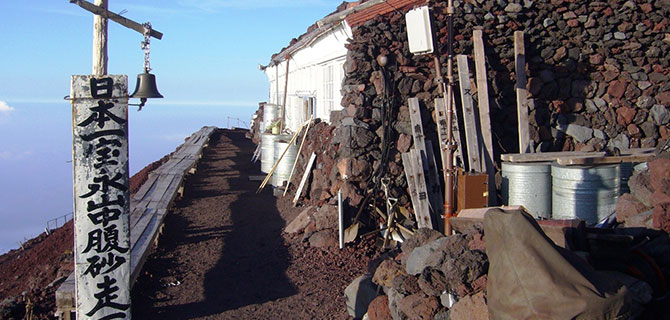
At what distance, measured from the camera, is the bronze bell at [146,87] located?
6169 millimetres

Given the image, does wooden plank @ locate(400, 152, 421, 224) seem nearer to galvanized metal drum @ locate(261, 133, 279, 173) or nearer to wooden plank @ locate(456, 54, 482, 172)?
wooden plank @ locate(456, 54, 482, 172)

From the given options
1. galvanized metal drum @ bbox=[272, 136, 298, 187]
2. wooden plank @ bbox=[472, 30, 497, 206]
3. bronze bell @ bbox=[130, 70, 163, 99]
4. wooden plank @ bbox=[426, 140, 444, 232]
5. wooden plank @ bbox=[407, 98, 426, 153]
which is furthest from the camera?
galvanized metal drum @ bbox=[272, 136, 298, 187]

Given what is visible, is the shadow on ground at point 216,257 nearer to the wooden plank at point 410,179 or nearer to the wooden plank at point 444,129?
the wooden plank at point 410,179

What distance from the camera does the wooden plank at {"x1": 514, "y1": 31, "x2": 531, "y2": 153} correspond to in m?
9.55

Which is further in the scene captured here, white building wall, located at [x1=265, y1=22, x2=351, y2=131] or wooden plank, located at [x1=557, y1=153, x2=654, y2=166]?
white building wall, located at [x1=265, y1=22, x2=351, y2=131]

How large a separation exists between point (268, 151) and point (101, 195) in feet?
26.0

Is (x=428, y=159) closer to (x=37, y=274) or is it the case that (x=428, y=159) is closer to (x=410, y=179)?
(x=410, y=179)

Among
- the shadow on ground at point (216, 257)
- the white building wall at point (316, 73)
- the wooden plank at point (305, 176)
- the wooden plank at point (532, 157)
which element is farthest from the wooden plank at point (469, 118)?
the shadow on ground at point (216, 257)

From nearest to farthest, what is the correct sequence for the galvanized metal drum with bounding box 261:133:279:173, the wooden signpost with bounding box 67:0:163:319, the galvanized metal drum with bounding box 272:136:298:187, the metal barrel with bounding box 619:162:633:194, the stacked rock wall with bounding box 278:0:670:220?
the wooden signpost with bounding box 67:0:163:319, the metal barrel with bounding box 619:162:633:194, the stacked rock wall with bounding box 278:0:670:220, the galvanized metal drum with bounding box 272:136:298:187, the galvanized metal drum with bounding box 261:133:279:173

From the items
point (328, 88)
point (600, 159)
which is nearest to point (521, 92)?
point (600, 159)

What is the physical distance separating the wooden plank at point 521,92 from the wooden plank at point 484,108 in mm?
532

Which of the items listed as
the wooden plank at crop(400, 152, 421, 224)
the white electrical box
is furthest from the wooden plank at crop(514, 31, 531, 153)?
the white electrical box

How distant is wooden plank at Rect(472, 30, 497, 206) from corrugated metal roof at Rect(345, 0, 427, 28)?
1.17 m

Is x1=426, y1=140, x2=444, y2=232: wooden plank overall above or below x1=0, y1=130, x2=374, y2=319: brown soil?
above
